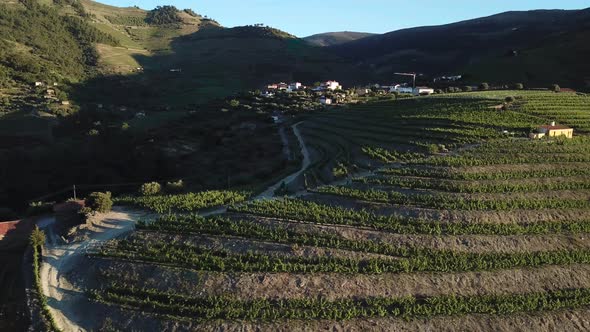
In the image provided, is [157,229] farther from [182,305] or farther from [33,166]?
[33,166]

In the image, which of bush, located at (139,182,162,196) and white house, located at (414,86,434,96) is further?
white house, located at (414,86,434,96)

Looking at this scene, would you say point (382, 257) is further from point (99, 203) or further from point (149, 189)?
point (149, 189)

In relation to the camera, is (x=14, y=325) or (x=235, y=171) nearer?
(x=14, y=325)

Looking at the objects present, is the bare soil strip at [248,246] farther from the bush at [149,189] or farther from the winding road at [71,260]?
the bush at [149,189]

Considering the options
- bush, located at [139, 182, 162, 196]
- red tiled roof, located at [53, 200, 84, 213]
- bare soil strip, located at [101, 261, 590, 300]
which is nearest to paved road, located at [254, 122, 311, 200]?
bush, located at [139, 182, 162, 196]

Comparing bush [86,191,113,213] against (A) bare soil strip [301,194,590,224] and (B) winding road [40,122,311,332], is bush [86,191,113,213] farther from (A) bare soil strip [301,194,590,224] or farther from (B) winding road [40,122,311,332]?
(A) bare soil strip [301,194,590,224]

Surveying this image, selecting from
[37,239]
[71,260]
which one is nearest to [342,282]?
[71,260]

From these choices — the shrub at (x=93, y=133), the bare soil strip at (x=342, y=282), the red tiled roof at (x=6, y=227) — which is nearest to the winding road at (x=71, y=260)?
the red tiled roof at (x=6, y=227)

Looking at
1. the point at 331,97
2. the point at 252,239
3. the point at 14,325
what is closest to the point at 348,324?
the point at 252,239
